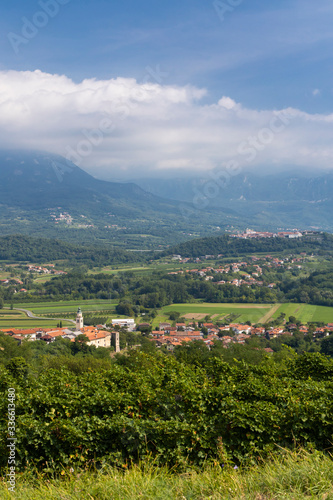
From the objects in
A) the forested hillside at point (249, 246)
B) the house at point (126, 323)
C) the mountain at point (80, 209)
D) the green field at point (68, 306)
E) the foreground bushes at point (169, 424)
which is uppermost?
the mountain at point (80, 209)

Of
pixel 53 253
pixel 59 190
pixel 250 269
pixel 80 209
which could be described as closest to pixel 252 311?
pixel 250 269

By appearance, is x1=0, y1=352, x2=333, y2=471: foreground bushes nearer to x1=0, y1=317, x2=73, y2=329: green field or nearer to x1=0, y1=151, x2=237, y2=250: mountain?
x1=0, y1=317, x2=73, y2=329: green field

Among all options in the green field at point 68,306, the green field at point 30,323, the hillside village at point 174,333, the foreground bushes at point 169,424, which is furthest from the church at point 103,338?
the foreground bushes at point 169,424

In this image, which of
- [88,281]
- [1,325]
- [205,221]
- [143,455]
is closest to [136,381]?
[143,455]

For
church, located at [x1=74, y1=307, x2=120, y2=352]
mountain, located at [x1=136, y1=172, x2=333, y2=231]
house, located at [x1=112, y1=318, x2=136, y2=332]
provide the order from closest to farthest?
church, located at [x1=74, y1=307, x2=120, y2=352]
house, located at [x1=112, y1=318, x2=136, y2=332]
mountain, located at [x1=136, y1=172, x2=333, y2=231]

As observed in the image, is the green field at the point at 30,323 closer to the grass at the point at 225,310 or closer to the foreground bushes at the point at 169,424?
the grass at the point at 225,310

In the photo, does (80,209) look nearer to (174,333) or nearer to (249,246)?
(249,246)

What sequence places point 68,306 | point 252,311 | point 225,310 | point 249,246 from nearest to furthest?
point 252,311 < point 225,310 < point 68,306 < point 249,246

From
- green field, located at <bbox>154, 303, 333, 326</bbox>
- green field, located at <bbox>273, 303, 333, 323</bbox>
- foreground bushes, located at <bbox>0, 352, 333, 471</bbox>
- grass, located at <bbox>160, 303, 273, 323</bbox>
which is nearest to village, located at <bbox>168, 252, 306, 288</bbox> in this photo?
grass, located at <bbox>160, 303, 273, 323</bbox>

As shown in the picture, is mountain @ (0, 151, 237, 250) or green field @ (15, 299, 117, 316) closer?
green field @ (15, 299, 117, 316)
